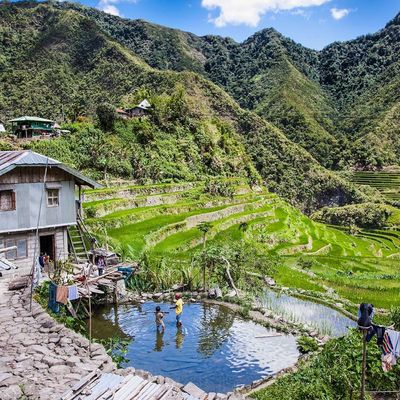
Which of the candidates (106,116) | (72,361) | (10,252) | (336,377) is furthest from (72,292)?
(106,116)

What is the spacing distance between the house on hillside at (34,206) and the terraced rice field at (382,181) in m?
93.5

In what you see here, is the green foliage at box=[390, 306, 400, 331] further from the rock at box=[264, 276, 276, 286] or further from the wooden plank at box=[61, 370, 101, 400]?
the rock at box=[264, 276, 276, 286]

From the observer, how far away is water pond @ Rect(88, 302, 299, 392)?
14023 millimetres

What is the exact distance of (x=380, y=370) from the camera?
1244 centimetres

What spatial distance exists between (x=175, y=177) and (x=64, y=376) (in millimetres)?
43972

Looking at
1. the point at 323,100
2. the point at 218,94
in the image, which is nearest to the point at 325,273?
the point at 218,94

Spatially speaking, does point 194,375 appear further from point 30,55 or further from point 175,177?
point 30,55

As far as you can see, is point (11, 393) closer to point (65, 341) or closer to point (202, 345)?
point (65, 341)

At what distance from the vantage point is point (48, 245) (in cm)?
2184

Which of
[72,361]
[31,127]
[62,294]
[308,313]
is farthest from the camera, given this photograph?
[31,127]

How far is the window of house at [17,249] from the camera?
1990cm

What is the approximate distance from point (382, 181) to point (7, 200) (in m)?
110

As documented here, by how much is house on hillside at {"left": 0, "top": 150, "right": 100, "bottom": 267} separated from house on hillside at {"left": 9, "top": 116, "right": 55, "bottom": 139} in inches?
1328

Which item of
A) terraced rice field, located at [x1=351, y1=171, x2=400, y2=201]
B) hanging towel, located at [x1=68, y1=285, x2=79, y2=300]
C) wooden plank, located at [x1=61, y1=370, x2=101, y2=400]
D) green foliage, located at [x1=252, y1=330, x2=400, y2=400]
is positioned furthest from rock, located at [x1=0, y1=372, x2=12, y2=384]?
terraced rice field, located at [x1=351, y1=171, x2=400, y2=201]
